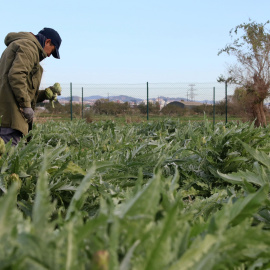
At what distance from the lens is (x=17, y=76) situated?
3.69 meters

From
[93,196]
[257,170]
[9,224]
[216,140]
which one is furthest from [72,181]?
[216,140]

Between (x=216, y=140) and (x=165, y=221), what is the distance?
7.21ft

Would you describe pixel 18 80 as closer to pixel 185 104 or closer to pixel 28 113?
pixel 28 113

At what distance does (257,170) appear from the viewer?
1.35 m

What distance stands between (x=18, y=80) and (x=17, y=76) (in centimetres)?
4

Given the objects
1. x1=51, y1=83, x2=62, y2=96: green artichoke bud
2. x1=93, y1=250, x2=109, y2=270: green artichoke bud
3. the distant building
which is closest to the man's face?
x1=51, y1=83, x2=62, y2=96: green artichoke bud

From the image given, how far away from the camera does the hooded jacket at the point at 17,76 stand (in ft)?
12.2

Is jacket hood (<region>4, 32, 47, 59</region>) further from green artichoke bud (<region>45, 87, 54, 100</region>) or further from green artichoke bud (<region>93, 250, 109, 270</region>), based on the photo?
green artichoke bud (<region>93, 250, 109, 270</region>)

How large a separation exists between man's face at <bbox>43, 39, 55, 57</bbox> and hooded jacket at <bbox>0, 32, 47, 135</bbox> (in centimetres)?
28

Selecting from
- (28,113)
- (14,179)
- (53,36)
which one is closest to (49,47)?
(53,36)

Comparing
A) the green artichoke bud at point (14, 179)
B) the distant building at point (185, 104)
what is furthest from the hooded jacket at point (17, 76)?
the distant building at point (185, 104)

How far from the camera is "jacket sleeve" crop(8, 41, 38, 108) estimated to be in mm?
3693

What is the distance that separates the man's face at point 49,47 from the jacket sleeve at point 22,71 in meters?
0.45

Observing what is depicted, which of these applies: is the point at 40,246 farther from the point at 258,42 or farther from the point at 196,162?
the point at 258,42
